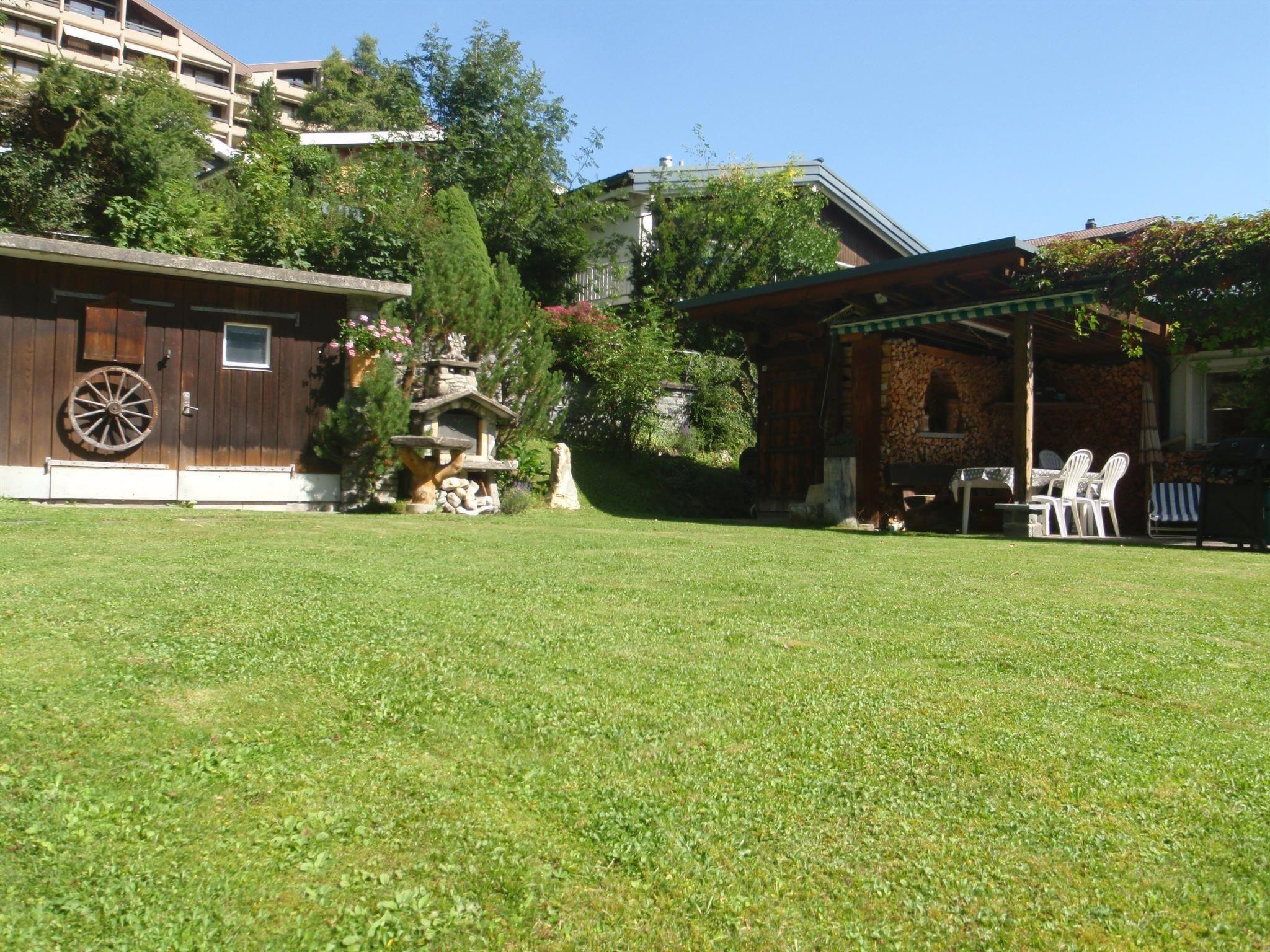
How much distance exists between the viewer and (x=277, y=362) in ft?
33.3

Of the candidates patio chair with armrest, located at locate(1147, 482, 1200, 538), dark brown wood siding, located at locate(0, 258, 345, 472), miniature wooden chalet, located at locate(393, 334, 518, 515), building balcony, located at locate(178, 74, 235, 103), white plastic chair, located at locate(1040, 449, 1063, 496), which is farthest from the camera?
building balcony, located at locate(178, 74, 235, 103)

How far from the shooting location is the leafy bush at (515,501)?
34.3 ft

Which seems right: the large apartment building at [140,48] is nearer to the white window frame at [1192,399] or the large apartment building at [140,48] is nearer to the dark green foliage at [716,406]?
the dark green foliage at [716,406]

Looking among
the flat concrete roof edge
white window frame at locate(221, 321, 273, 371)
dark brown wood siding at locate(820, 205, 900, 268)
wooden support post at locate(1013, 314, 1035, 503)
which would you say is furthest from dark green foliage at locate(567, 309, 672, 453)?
dark brown wood siding at locate(820, 205, 900, 268)

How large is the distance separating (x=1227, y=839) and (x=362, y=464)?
9.52 meters

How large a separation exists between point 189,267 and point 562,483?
460 cm

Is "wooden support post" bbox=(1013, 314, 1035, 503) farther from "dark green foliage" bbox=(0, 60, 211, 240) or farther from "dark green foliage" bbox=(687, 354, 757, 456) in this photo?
"dark green foliage" bbox=(0, 60, 211, 240)

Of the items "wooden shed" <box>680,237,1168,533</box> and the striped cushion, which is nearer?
"wooden shed" <box>680,237,1168,533</box>

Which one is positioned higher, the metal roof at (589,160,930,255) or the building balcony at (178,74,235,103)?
the building balcony at (178,74,235,103)

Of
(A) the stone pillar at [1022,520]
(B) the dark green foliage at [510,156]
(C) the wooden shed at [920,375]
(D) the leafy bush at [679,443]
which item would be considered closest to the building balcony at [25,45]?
(B) the dark green foliage at [510,156]

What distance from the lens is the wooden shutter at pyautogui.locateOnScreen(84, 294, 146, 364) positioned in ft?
30.2

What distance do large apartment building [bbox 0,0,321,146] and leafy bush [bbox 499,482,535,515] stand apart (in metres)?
29.9

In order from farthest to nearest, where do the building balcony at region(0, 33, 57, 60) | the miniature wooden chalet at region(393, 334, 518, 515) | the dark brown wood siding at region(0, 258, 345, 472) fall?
the building balcony at region(0, 33, 57, 60) → the miniature wooden chalet at region(393, 334, 518, 515) → the dark brown wood siding at region(0, 258, 345, 472)

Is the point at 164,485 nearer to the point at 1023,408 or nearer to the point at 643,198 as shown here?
the point at 1023,408
